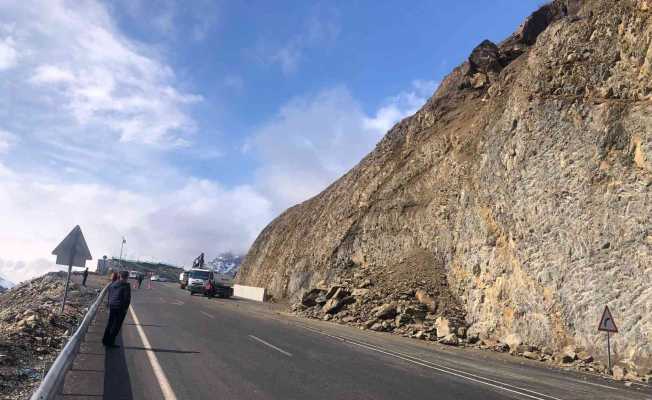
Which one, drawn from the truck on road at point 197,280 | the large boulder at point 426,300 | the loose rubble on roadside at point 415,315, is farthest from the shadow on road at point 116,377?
the truck on road at point 197,280

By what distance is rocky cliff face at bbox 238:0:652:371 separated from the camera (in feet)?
54.3

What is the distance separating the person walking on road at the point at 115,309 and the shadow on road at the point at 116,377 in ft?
1.93

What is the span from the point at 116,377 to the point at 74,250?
668 centimetres

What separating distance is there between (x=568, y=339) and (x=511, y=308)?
11.2 ft

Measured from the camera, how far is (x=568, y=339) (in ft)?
55.8

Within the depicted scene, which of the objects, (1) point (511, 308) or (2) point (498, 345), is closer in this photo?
(2) point (498, 345)

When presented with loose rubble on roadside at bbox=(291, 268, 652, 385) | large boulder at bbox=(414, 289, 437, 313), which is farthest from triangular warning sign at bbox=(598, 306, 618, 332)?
large boulder at bbox=(414, 289, 437, 313)

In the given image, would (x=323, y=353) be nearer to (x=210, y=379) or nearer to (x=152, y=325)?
(x=210, y=379)

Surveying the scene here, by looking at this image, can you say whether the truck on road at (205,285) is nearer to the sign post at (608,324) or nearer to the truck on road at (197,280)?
the truck on road at (197,280)

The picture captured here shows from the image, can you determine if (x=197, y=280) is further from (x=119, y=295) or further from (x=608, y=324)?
(x=608, y=324)

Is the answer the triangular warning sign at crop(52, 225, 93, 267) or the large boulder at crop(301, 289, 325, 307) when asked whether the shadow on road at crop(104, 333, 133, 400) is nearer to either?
the triangular warning sign at crop(52, 225, 93, 267)

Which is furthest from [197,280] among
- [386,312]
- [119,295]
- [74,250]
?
[119,295]

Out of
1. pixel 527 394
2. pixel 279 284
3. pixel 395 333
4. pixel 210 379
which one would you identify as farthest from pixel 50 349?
pixel 279 284

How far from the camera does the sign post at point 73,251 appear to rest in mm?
12797
